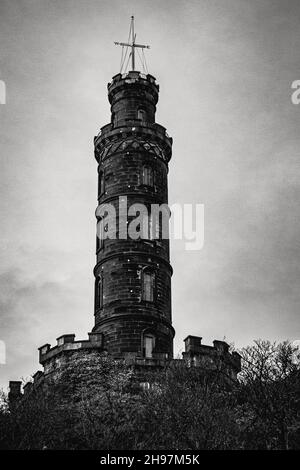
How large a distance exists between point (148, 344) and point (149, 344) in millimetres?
55

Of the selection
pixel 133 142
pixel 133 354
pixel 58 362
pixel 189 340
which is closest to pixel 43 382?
pixel 58 362

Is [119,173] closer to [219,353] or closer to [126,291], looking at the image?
→ [126,291]

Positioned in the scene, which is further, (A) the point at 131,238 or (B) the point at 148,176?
(B) the point at 148,176

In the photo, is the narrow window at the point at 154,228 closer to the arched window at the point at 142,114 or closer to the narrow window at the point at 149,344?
the narrow window at the point at 149,344

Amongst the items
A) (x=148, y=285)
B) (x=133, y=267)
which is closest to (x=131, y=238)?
(x=133, y=267)

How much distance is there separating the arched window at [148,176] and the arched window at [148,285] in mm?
5726

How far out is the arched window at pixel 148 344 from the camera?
4750 cm

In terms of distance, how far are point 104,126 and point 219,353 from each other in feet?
55.3

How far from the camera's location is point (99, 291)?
50.5 meters

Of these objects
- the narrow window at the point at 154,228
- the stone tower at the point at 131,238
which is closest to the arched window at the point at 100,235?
the stone tower at the point at 131,238

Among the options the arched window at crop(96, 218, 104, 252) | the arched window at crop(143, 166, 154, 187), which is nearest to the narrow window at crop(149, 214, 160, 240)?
the arched window at crop(143, 166, 154, 187)

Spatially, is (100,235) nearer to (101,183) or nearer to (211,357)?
(101,183)

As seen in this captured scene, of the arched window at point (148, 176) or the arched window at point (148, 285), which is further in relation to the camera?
the arched window at point (148, 176)

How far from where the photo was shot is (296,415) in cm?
4028
